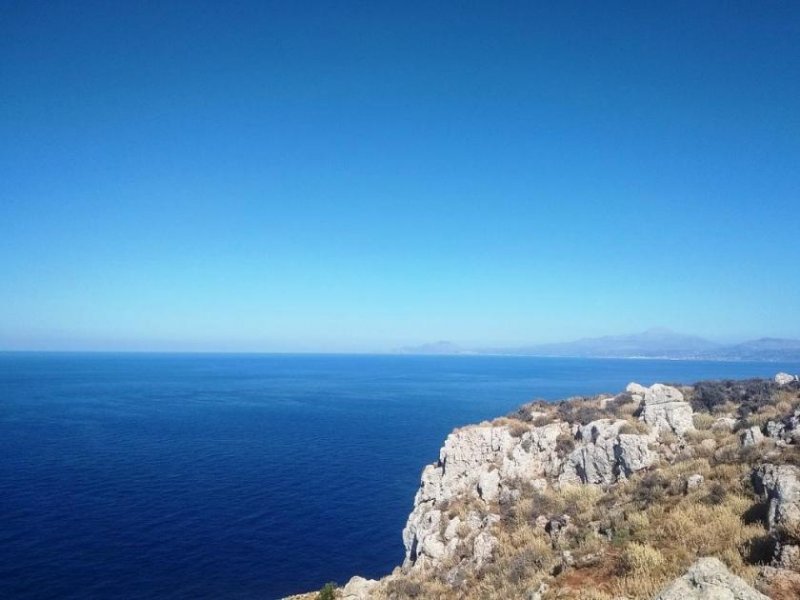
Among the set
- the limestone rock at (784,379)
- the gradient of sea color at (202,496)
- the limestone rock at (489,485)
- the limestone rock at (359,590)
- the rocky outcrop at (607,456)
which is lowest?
the gradient of sea color at (202,496)

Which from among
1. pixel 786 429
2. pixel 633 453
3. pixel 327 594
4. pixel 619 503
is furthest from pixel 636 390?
pixel 327 594

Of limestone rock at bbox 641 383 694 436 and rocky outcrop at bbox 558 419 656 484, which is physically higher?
limestone rock at bbox 641 383 694 436

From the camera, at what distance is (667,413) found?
25656 mm

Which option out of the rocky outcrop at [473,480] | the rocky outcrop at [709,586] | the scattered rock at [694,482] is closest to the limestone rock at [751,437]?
the scattered rock at [694,482]

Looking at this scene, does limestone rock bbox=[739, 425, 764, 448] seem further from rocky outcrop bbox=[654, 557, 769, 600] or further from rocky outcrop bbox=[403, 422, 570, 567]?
rocky outcrop bbox=[654, 557, 769, 600]

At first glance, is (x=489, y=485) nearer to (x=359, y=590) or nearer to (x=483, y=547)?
(x=483, y=547)

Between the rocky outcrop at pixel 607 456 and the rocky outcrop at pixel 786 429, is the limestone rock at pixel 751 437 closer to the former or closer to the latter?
the rocky outcrop at pixel 786 429

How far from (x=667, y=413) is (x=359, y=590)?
18.6 meters

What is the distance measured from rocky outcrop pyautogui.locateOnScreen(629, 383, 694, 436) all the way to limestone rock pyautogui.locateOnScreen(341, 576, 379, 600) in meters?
16.9

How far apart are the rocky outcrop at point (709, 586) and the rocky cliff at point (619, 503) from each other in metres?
0.03

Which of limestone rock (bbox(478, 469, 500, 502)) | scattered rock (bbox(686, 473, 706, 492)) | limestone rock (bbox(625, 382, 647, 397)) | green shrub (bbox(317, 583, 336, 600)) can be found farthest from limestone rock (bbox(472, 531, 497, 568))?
limestone rock (bbox(625, 382, 647, 397))

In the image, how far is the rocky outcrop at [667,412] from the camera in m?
24.9

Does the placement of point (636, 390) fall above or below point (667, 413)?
above

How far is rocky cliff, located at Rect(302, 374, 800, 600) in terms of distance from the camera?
480 inches
